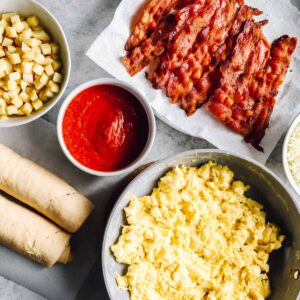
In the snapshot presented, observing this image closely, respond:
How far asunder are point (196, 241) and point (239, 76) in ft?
Result: 2.99

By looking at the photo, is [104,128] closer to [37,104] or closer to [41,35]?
[37,104]

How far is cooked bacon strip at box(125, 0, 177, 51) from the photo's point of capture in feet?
8.79

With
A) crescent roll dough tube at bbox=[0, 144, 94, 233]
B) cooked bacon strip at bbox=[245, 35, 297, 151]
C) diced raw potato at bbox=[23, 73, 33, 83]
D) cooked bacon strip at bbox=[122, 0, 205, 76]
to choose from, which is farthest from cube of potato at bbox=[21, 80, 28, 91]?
cooked bacon strip at bbox=[245, 35, 297, 151]

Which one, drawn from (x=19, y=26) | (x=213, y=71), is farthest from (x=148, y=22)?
(x=19, y=26)

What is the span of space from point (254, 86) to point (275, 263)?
95cm

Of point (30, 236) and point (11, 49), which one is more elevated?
point (11, 49)

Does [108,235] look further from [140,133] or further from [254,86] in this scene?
[254,86]

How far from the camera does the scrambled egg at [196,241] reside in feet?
8.29

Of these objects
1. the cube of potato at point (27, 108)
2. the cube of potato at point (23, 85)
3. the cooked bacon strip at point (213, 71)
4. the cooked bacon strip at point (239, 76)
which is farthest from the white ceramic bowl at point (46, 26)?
the cooked bacon strip at point (239, 76)

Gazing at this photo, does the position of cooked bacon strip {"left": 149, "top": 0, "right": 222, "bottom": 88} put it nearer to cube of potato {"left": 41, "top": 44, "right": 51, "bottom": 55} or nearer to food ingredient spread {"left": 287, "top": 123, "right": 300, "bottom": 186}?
cube of potato {"left": 41, "top": 44, "right": 51, "bottom": 55}

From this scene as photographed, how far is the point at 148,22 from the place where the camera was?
8.85 feet

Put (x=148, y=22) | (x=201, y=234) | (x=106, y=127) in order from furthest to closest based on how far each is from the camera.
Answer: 1. (x=148, y=22)
2. (x=201, y=234)
3. (x=106, y=127)

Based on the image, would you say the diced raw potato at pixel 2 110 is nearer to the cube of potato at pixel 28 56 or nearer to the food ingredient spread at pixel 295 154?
the cube of potato at pixel 28 56

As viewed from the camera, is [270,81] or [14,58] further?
[270,81]
